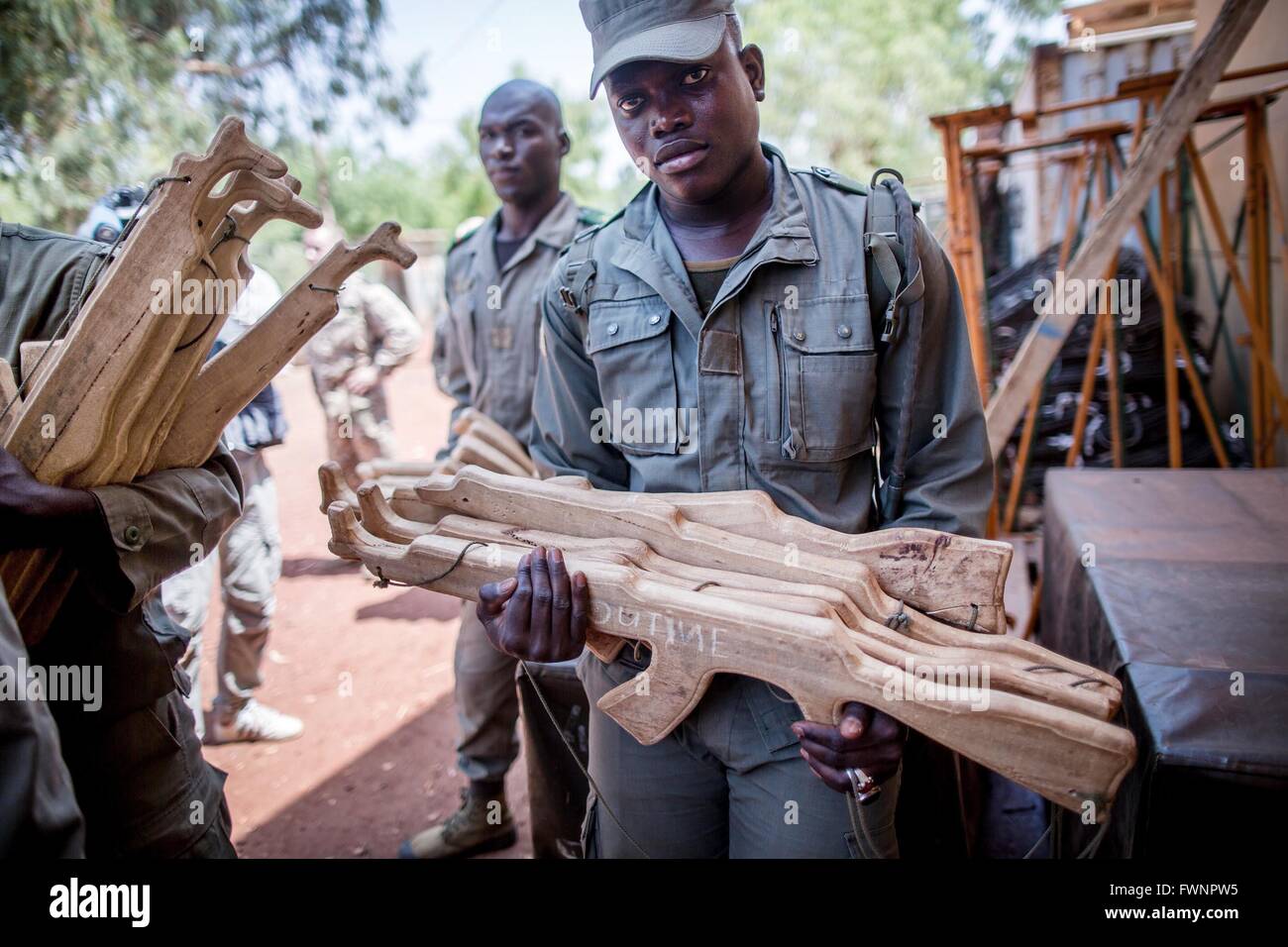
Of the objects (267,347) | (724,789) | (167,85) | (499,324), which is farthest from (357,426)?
(724,789)

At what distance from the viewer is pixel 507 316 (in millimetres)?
3457

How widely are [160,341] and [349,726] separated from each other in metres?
3.15

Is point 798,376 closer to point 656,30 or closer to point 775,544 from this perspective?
point 775,544

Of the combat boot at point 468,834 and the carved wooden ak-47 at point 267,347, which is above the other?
the carved wooden ak-47 at point 267,347

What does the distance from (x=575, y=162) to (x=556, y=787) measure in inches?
753

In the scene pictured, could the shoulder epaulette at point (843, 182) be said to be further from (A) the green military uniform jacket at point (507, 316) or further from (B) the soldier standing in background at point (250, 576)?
(B) the soldier standing in background at point (250, 576)

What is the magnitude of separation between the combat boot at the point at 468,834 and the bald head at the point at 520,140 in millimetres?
2369

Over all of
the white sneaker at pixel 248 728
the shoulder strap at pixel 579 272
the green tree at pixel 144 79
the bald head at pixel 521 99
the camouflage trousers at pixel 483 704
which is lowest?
the white sneaker at pixel 248 728

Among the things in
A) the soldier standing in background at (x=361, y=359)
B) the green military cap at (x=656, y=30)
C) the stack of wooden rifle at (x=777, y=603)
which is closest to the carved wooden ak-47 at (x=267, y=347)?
the stack of wooden rifle at (x=777, y=603)

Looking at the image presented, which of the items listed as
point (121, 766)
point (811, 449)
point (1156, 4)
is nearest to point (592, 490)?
point (811, 449)

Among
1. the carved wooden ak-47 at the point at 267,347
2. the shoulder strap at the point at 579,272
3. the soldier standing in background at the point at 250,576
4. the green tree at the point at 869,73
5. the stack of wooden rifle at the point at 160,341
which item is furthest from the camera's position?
the green tree at the point at 869,73

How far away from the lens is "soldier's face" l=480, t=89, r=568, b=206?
3434 millimetres

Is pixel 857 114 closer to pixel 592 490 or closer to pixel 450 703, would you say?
pixel 450 703

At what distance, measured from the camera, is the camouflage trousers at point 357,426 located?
6238mm
